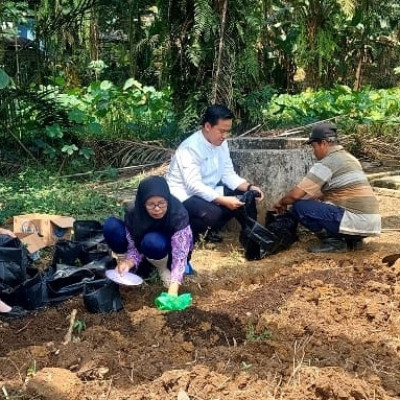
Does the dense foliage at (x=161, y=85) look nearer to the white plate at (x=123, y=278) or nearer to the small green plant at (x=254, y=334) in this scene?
the white plate at (x=123, y=278)

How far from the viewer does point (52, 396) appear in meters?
2.82

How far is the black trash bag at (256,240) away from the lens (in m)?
5.38

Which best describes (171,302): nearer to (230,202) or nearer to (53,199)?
(230,202)

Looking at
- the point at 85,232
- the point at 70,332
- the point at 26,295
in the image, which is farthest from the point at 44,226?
the point at 70,332

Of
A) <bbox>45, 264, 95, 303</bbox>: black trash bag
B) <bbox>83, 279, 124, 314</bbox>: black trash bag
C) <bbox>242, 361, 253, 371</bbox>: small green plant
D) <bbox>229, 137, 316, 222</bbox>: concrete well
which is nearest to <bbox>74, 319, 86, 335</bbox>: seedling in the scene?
<bbox>83, 279, 124, 314</bbox>: black trash bag

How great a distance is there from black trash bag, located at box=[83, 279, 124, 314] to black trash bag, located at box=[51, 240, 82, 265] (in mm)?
668

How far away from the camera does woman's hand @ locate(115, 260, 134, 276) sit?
4195 millimetres

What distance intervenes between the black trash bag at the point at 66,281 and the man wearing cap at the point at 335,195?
1875 millimetres

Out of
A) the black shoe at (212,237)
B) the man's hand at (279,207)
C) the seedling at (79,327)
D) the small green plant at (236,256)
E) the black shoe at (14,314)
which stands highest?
the man's hand at (279,207)

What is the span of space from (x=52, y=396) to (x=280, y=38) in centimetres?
1527

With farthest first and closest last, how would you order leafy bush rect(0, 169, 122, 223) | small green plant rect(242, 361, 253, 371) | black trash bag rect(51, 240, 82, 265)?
leafy bush rect(0, 169, 122, 223), black trash bag rect(51, 240, 82, 265), small green plant rect(242, 361, 253, 371)

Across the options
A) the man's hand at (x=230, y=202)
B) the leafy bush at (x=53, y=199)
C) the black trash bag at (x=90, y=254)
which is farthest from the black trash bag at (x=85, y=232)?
the leafy bush at (x=53, y=199)

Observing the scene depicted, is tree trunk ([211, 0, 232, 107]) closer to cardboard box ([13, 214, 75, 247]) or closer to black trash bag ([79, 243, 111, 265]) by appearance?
cardboard box ([13, 214, 75, 247])

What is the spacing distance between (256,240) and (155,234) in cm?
123
